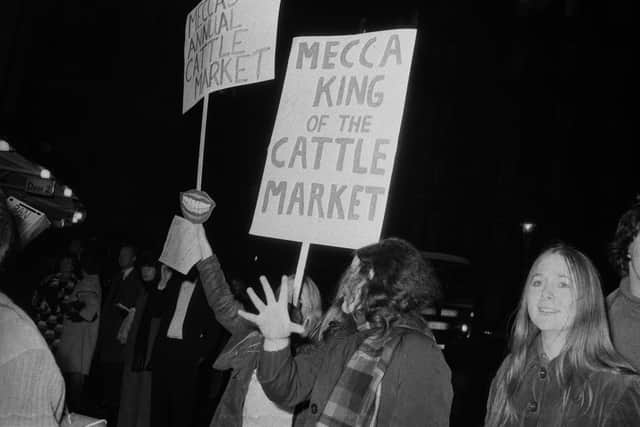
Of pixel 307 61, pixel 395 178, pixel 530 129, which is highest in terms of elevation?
pixel 530 129

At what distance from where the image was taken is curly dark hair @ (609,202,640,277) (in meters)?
2.97

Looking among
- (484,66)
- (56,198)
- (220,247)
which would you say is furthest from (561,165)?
(56,198)

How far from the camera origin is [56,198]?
861cm

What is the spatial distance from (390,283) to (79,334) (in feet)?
18.0

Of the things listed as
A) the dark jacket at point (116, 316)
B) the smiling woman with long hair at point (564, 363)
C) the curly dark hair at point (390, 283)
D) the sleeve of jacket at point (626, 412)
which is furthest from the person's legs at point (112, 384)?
the sleeve of jacket at point (626, 412)

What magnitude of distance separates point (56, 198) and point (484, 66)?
20.8 m

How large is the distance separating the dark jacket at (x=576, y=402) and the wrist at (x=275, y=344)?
956mm

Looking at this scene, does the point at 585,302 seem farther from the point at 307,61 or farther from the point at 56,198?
the point at 56,198

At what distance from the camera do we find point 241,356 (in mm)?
3383

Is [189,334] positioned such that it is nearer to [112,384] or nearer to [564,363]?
[112,384]

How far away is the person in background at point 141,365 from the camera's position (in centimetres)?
600

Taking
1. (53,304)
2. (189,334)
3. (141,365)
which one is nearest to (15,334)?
(189,334)

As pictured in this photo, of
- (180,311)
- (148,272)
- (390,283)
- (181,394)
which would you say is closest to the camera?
(390,283)

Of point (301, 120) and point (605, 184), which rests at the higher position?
point (605, 184)
